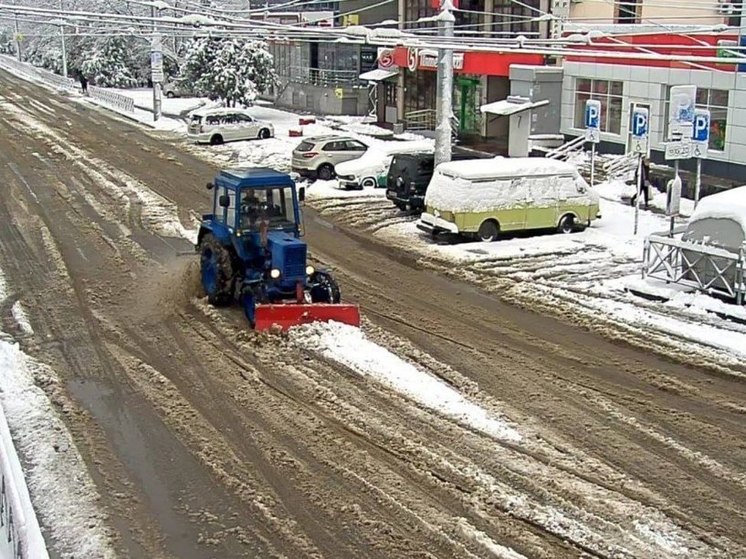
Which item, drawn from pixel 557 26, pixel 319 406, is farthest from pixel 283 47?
pixel 319 406

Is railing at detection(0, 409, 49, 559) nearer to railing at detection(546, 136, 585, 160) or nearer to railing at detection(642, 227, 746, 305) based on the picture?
railing at detection(642, 227, 746, 305)

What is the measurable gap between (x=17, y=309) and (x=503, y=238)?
11651 mm

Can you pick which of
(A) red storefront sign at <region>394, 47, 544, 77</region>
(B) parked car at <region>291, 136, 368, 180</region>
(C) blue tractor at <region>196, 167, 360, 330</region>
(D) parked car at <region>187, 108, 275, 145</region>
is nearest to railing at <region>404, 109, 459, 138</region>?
(A) red storefront sign at <region>394, 47, 544, 77</region>

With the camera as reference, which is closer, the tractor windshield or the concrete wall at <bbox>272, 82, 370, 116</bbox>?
the tractor windshield

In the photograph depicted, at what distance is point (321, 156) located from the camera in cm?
3400

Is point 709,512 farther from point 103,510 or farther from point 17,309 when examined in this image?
point 17,309

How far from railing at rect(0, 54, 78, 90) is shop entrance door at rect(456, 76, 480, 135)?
39.6 meters

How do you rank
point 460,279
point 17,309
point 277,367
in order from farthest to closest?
1. point 460,279
2. point 17,309
3. point 277,367

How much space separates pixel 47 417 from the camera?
41.5ft

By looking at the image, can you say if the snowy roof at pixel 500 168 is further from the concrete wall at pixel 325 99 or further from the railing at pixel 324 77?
the railing at pixel 324 77

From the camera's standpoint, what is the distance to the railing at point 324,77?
59.8 meters

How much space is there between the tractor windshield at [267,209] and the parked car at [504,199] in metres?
7.26

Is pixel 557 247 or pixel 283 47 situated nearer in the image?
pixel 557 247

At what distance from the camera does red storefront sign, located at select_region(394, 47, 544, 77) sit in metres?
40.8
